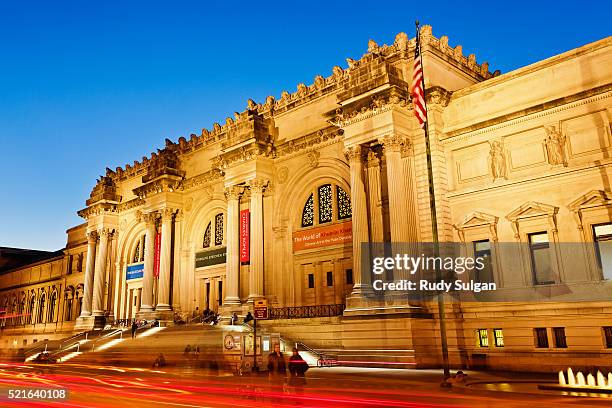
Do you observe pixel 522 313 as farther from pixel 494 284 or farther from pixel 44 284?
pixel 44 284

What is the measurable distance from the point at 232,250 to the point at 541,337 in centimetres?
2018

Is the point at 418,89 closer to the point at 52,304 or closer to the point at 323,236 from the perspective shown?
the point at 323,236

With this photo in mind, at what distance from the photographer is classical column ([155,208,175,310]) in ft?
136

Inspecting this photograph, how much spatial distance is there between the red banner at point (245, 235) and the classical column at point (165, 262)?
8.79 m

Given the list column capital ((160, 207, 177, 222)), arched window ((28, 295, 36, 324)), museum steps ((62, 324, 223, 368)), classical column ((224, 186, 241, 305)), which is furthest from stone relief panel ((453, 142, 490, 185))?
arched window ((28, 295, 36, 324))

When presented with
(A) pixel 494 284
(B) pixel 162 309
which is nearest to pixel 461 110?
(A) pixel 494 284

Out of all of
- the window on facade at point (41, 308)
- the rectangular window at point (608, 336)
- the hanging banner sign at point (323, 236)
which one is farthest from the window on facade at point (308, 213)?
the window on facade at point (41, 308)

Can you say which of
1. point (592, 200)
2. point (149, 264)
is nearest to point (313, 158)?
point (592, 200)

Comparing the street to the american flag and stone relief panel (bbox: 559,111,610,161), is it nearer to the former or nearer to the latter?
the american flag

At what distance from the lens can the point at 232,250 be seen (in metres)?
36.4

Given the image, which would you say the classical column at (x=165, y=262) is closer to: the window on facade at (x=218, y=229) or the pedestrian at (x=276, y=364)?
the window on facade at (x=218, y=229)

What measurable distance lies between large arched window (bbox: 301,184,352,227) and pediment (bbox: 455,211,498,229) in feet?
27.0

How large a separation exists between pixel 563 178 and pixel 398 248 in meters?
8.02

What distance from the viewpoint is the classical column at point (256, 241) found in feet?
113
